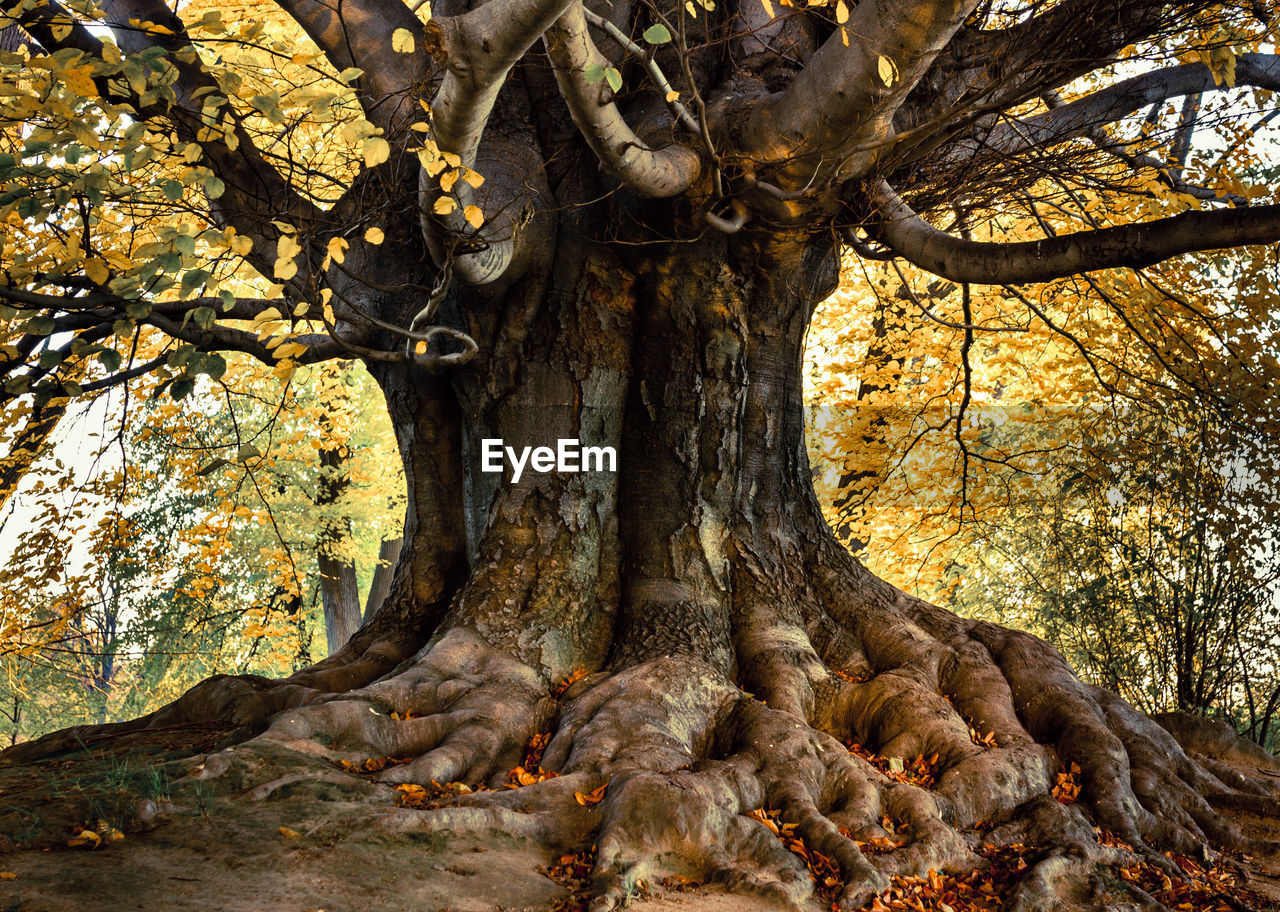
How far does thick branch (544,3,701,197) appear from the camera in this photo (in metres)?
3.06

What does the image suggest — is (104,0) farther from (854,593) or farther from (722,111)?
(854,593)

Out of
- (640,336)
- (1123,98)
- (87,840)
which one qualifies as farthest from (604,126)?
(1123,98)

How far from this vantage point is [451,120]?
3.07 metres

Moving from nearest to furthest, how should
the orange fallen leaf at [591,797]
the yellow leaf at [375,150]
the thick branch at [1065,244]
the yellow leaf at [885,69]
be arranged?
the yellow leaf at [375,150]
the yellow leaf at [885,69]
the orange fallen leaf at [591,797]
the thick branch at [1065,244]

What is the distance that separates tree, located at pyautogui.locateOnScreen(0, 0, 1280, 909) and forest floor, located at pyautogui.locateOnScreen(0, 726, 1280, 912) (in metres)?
0.15

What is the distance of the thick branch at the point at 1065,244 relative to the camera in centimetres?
361

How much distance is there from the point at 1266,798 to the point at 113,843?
17.1 feet

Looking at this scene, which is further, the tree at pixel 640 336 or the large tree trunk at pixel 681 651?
the large tree trunk at pixel 681 651

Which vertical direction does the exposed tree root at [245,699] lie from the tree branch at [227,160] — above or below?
below

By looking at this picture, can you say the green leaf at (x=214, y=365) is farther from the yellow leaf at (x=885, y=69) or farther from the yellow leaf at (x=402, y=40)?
the yellow leaf at (x=885, y=69)

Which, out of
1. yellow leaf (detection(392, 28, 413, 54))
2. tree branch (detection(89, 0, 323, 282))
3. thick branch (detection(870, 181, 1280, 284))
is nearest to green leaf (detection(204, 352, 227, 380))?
yellow leaf (detection(392, 28, 413, 54))

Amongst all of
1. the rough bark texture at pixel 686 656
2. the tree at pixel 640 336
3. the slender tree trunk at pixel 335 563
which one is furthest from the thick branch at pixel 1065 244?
the slender tree trunk at pixel 335 563

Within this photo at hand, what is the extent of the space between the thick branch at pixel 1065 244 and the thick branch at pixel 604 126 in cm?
115

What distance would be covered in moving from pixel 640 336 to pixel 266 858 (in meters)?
3.47
